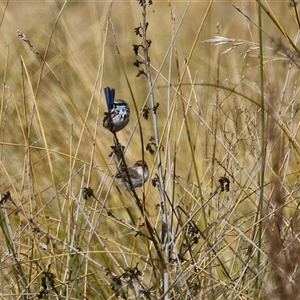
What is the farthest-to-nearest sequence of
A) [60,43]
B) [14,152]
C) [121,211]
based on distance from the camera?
[60,43], [14,152], [121,211]

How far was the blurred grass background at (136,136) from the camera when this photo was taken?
2.08 metres

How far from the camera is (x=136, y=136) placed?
3.57m

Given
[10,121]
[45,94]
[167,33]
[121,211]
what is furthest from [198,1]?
[121,211]

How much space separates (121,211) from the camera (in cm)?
302

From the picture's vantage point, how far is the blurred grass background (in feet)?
6.83

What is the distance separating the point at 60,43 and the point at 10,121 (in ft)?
2.74

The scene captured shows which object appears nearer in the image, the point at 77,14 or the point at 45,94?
the point at 45,94

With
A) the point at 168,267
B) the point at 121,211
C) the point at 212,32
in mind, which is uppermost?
the point at 212,32

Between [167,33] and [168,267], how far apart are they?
3.19 m

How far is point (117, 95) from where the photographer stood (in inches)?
166

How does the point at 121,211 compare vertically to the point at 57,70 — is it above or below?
below

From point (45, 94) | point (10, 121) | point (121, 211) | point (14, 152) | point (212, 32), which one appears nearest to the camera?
point (121, 211)

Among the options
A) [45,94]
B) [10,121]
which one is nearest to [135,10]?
[45,94]

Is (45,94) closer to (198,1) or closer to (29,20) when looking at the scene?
(29,20)
